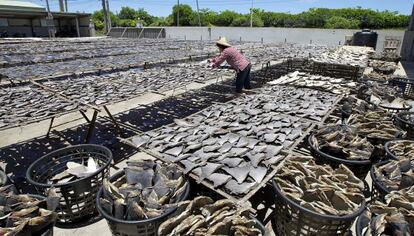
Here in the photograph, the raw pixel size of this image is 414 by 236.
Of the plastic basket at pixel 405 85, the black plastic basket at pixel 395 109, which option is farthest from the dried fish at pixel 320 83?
the plastic basket at pixel 405 85

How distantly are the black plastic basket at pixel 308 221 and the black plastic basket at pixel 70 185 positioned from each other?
2.23 m

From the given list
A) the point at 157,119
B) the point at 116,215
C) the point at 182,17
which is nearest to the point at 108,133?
the point at 157,119

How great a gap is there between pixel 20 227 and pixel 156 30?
29552mm

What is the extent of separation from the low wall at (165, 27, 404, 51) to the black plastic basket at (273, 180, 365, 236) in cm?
2232

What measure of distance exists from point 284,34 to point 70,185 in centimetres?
2513

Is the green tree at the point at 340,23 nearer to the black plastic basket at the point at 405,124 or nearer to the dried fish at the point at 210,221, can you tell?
the black plastic basket at the point at 405,124

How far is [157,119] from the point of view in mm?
7020

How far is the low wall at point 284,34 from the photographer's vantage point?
22.3 metres

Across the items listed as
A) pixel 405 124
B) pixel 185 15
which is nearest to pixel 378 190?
pixel 405 124

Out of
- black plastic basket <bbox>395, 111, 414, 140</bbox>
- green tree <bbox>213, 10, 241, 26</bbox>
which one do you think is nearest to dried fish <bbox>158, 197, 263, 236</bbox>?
black plastic basket <bbox>395, 111, 414, 140</bbox>

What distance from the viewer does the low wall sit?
22328mm

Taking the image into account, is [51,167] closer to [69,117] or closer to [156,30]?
[69,117]

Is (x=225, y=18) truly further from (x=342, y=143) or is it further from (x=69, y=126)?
(x=342, y=143)

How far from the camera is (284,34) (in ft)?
82.3
